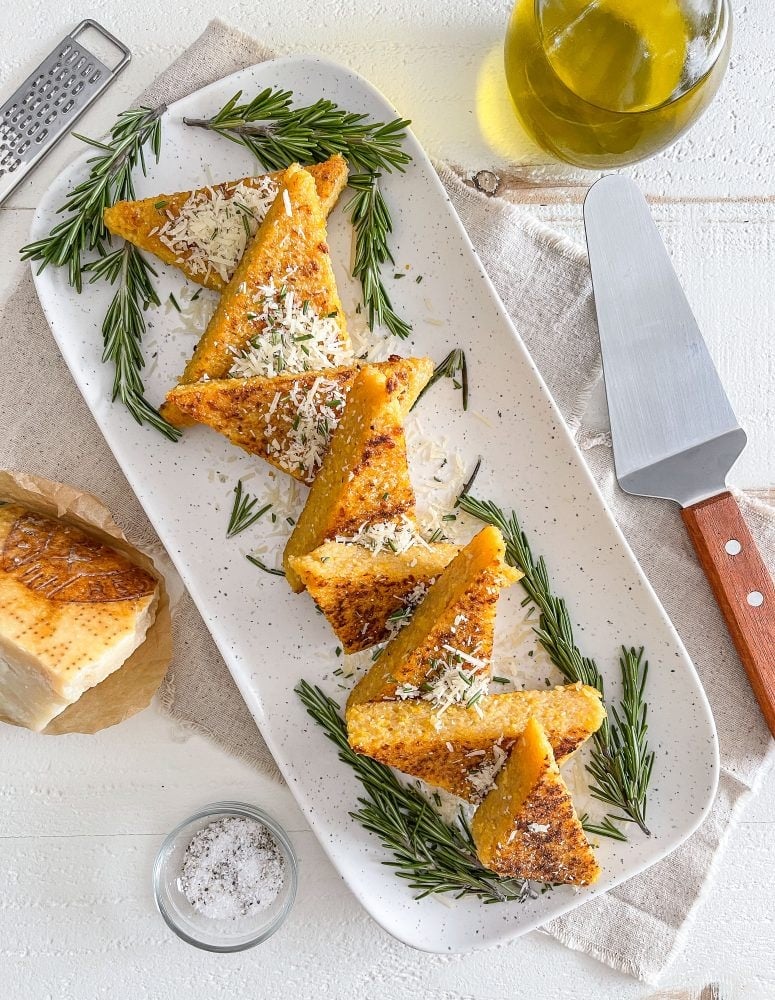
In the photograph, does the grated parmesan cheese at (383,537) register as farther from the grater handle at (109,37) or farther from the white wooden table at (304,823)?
the grater handle at (109,37)

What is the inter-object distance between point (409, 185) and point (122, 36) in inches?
34.3

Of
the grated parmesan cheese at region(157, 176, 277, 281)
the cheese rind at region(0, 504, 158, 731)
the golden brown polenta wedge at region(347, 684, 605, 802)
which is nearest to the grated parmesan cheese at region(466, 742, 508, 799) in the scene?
the golden brown polenta wedge at region(347, 684, 605, 802)

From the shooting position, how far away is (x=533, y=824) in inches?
75.7

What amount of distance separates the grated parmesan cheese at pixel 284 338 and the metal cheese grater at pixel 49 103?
29.5 inches

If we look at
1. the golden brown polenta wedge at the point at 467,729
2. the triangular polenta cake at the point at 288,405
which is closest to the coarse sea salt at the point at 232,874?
the golden brown polenta wedge at the point at 467,729

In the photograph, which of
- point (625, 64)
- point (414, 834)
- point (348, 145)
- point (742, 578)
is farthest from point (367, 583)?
point (625, 64)

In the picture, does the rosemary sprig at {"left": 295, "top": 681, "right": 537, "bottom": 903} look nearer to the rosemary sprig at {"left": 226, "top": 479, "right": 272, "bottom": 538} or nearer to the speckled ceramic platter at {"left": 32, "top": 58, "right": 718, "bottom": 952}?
the speckled ceramic platter at {"left": 32, "top": 58, "right": 718, "bottom": 952}

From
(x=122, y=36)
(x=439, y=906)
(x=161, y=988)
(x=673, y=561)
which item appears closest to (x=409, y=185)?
(x=122, y=36)

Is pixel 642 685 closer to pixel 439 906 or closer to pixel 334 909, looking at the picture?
pixel 439 906

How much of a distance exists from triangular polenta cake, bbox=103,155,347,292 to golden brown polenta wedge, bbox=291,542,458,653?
2.55 feet

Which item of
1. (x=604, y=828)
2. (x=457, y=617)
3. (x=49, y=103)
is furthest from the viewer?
(x=49, y=103)

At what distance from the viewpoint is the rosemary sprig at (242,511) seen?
7.04ft

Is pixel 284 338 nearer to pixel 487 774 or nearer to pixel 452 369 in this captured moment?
pixel 452 369

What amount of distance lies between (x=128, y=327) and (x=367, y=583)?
34.4 inches
